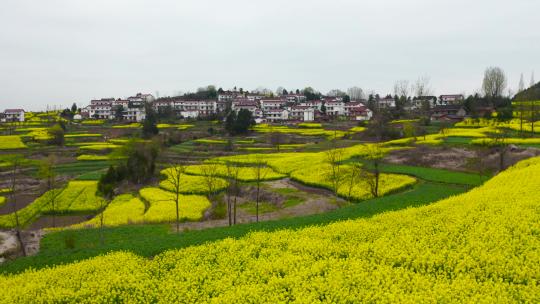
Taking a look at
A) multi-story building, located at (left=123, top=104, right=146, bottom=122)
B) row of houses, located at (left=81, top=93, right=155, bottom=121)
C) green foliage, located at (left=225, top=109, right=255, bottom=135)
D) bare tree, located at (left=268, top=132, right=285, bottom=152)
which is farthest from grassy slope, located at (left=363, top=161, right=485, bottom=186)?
row of houses, located at (left=81, top=93, right=155, bottom=121)

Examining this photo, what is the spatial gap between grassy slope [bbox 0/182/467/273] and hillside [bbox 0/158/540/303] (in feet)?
4.11

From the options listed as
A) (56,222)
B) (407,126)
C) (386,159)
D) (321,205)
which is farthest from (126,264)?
(407,126)

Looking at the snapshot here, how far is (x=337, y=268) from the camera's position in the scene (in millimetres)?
Answer: 15734

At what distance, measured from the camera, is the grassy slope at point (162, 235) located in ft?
64.5

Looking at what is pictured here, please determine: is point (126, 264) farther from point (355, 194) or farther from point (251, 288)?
point (355, 194)

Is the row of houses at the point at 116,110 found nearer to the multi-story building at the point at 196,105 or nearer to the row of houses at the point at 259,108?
the row of houses at the point at 259,108

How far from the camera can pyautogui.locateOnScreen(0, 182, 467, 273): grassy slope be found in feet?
64.5

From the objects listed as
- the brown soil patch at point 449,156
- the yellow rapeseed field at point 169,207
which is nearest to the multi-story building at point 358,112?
the brown soil patch at point 449,156

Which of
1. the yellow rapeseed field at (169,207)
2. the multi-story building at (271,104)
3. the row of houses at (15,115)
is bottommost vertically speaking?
the yellow rapeseed field at (169,207)

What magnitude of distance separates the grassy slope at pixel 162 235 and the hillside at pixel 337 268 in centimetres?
125

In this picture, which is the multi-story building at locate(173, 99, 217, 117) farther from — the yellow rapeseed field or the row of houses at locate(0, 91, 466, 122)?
the yellow rapeseed field

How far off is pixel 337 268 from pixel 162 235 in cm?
1335

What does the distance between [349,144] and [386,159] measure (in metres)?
22.4

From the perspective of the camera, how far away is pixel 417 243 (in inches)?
698
